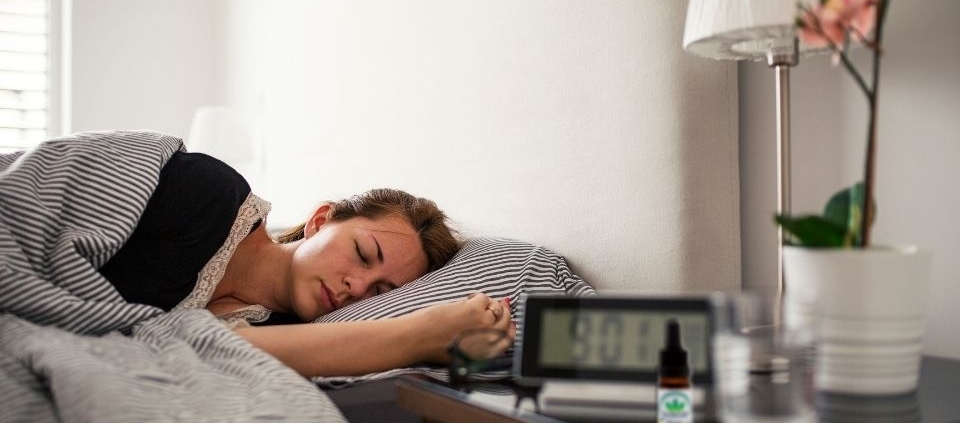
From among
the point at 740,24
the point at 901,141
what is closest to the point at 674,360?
the point at 740,24

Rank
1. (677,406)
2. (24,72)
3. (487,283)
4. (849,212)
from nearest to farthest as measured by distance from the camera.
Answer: (677,406) < (849,212) < (487,283) < (24,72)

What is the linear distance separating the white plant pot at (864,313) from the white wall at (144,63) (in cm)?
336

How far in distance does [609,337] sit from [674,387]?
4.6 inches

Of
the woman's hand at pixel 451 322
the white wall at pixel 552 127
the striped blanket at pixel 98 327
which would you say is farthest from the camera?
the white wall at pixel 552 127

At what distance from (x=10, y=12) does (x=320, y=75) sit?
1.59 meters

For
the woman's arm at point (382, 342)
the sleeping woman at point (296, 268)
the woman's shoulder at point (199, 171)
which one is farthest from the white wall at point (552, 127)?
the woman's shoulder at point (199, 171)

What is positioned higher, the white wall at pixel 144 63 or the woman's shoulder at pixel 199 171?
the white wall at pixel 144 63

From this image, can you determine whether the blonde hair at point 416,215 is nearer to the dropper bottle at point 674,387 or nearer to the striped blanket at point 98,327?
the striped blanket at point 98,327

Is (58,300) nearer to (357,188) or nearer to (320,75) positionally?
(357,188)

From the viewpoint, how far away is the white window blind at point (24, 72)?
3.65 m

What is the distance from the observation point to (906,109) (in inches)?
50.3

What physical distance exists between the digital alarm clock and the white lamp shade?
1.36 ft

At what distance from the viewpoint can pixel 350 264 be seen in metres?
1.65

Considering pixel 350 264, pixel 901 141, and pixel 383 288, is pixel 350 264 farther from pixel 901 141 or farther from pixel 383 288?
pixel 901 141
